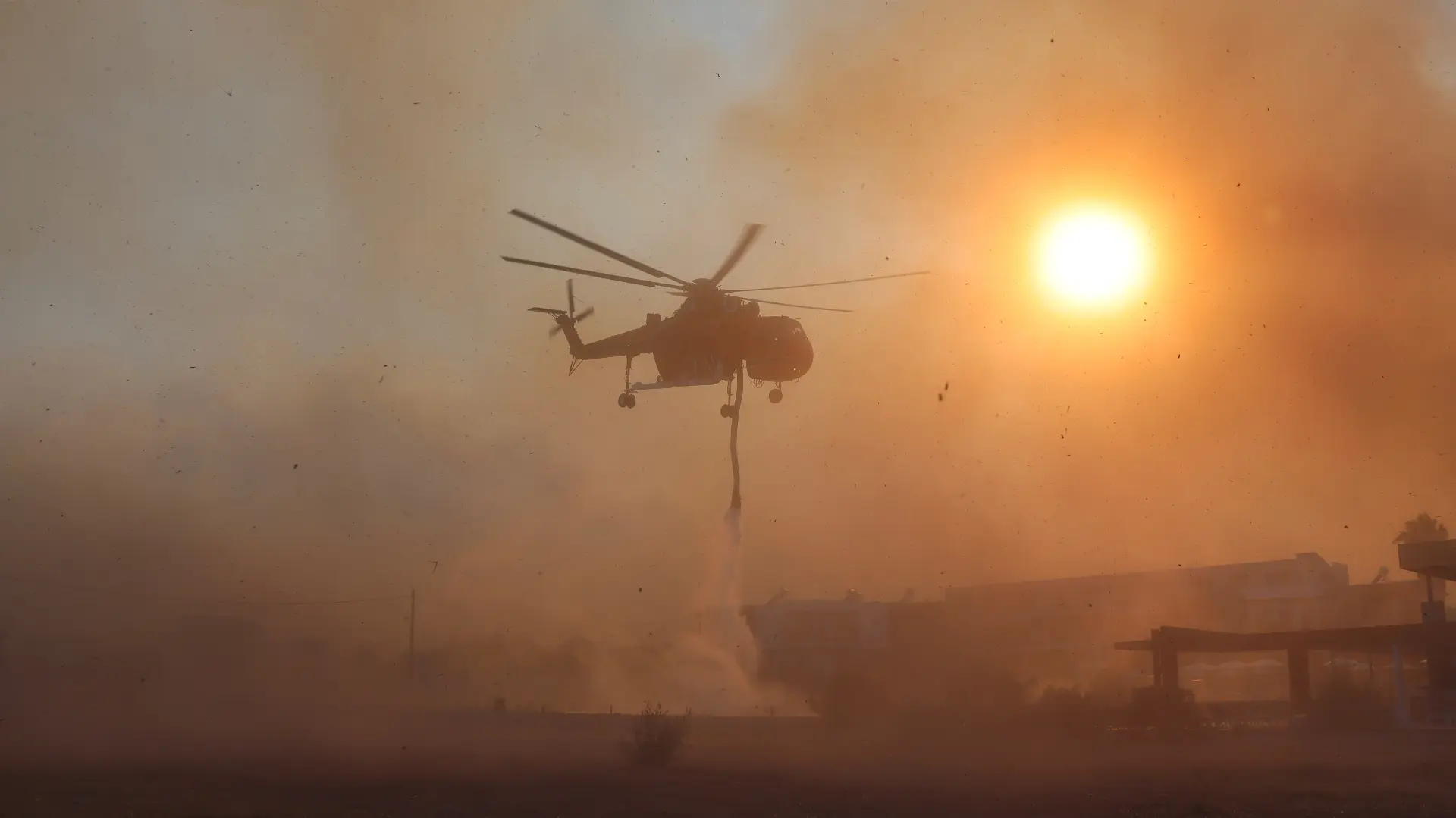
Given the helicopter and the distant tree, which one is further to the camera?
the distant tree

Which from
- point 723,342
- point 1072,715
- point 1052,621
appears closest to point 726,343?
point 723,342

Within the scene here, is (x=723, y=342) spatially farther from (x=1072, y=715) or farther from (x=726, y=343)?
(x=1072, y=715)

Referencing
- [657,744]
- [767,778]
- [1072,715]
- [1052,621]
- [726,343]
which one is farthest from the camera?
[1052,621]

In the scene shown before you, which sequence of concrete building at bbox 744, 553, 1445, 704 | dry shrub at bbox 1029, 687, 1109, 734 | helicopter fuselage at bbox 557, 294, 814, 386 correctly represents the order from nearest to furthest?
1. helicopter fuselage at bbox 557, 294, 814, 386
2. dry shrub at bbox 1029, 687, 1109, 734
3. concrete building at bbox 744, 553, 1445, 704

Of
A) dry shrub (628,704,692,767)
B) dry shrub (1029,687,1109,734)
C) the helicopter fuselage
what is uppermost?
the helicopter fuselage

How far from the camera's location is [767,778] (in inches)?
1287

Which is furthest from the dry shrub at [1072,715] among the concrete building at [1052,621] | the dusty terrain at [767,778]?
the concrete building at [1052,621]

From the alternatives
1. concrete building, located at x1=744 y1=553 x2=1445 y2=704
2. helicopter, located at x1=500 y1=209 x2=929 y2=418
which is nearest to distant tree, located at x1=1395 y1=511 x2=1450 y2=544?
concrete building, located at x1=744 y1=553 x2=1445 y2=704

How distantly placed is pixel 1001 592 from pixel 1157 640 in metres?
52.3

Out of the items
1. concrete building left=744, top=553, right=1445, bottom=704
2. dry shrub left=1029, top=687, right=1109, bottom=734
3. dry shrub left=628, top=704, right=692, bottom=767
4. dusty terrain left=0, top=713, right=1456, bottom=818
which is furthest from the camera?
concrete building left=744, top=553, right=1445, bottom=704

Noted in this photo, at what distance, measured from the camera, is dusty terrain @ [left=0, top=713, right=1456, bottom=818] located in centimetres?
2642

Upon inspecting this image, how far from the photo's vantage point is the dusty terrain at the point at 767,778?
26422mm

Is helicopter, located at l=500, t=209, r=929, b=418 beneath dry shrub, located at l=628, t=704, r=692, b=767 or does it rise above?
above

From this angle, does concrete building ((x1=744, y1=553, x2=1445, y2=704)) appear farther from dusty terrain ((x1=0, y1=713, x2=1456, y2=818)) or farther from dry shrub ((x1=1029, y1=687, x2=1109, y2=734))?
dusty terrain ((x1=0, y1=713, x2=1456, y2=818))
